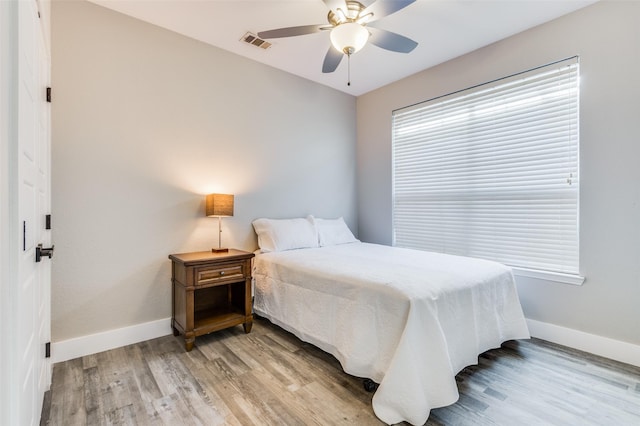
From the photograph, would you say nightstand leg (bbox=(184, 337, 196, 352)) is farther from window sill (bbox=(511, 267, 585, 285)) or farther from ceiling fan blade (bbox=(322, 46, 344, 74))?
window sill (bbox=(511, 267, 585, 285))

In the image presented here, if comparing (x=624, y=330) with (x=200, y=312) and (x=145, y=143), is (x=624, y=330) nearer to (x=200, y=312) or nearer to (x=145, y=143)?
(x=200, y=312)

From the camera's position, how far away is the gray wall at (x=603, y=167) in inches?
89.3

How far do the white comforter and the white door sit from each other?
159 cm

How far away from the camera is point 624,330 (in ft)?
7.50

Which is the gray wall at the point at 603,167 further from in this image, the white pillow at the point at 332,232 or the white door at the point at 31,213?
the white door at the point at 31,213

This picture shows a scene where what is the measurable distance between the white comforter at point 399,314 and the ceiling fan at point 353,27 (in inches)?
65.7

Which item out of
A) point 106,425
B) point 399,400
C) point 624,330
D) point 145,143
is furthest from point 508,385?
point 145,143

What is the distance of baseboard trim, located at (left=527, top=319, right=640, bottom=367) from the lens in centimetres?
224

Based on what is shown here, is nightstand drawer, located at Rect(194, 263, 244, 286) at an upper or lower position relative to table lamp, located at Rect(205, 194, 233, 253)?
lower

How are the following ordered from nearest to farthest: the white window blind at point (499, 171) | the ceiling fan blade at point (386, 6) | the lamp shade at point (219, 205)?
the ceiling fan blade at point (386, 6), the white window blind at point (499, 171), the lamp shade at point (219, 205)

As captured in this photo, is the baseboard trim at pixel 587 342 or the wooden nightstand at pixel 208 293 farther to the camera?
the wooden nightstand at pixel 208 293

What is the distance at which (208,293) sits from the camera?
117 inches

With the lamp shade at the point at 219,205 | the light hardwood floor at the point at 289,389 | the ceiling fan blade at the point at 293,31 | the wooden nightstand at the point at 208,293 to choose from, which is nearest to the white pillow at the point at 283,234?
the wooden nightstand at the point at 208,293

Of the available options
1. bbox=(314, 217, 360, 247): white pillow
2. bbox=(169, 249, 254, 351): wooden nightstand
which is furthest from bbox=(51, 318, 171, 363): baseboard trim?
bbox=(314, 217, 360, 247): white pillow
